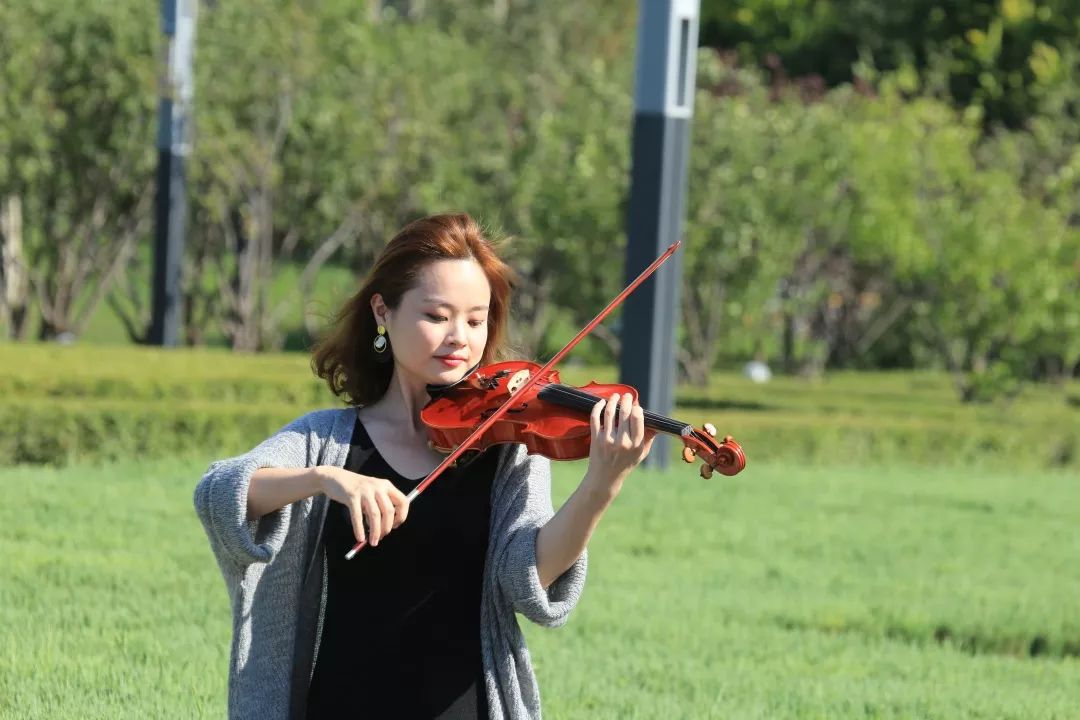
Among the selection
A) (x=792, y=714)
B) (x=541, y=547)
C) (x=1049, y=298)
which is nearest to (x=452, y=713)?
(x=541, y=547)

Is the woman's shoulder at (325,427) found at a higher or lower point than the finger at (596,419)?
lower

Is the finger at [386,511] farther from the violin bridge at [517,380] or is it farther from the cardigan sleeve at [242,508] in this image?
the violin bridge at [517,380]

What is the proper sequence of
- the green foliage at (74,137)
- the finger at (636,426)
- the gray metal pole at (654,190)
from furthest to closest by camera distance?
the green foliage at (74,137), the gray metal pole at (654,190), the finger at (636,426)

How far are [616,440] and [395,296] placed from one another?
0.57m

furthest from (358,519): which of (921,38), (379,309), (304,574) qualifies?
(921,38)

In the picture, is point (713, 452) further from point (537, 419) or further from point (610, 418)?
point (537, 419)

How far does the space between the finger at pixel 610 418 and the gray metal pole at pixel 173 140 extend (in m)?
13.8

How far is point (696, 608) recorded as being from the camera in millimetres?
6445

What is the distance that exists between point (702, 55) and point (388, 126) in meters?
3.48

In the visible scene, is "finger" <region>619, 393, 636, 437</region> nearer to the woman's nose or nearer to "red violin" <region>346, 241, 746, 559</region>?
"red violin" <region>346, 241, 746, 559</region>

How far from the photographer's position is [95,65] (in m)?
17.0

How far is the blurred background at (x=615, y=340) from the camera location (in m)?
5.70

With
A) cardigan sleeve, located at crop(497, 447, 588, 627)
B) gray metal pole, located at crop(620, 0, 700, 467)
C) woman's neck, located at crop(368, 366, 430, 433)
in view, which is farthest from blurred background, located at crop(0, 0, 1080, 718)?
gray metal pole, located at crop(620, 0, 700, 467)

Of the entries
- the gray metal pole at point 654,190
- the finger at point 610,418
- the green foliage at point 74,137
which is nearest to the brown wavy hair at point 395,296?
the finger at point 610,418
